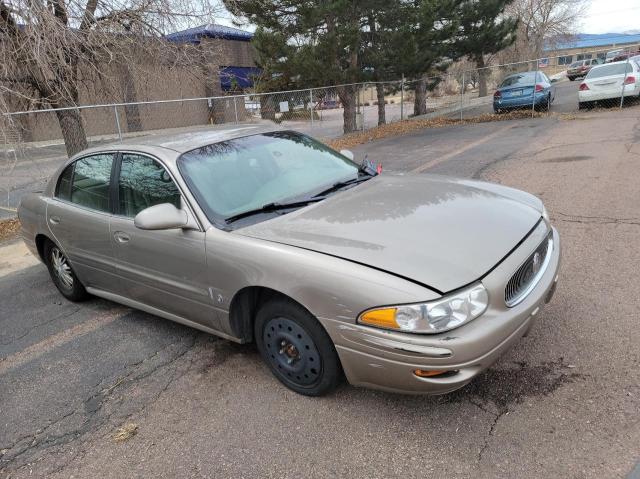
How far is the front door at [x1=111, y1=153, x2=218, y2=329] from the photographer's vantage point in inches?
128

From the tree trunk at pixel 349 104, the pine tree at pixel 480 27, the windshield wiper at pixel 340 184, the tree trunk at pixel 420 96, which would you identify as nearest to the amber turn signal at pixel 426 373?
the windshield wiper at pixel 340 184

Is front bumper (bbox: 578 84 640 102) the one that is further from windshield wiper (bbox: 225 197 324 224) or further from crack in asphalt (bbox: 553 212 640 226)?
windshield wiper (bbox: 225 197 324 224)

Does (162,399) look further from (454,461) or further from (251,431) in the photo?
(454,461)

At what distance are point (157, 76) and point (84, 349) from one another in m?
7.75

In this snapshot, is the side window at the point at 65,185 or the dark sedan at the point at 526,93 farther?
the dark sedan at the point at 526,93

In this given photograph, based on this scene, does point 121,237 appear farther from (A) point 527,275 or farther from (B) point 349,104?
(B) point 349,104

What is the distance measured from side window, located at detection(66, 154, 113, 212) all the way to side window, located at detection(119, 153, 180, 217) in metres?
0.21

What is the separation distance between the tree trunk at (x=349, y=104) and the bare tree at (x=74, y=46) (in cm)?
780

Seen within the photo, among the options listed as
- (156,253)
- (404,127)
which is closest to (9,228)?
(156,253)

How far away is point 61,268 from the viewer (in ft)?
15.5

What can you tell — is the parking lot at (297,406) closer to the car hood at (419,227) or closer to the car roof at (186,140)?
the car hood at (419,227)

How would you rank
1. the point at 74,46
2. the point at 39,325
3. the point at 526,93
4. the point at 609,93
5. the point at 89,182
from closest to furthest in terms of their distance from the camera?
the point at 89,182, the point at 39,325, the point at 74,46, the point at 609,93, the point at 526,93

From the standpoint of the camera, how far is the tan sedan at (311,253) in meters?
2.43

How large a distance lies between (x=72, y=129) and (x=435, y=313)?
9246 mm
